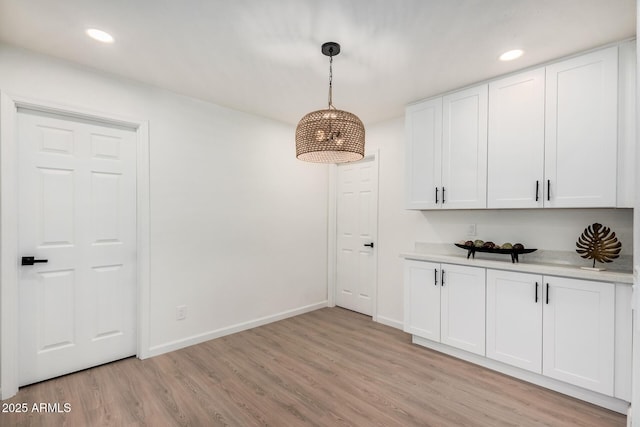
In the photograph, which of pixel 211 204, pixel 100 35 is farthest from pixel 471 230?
pixel 100 35

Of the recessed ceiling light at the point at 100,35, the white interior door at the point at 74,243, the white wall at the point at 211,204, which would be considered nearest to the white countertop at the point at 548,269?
the white wall at the point at 211,204

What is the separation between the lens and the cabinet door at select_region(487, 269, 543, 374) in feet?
7.84

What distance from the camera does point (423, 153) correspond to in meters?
3.21

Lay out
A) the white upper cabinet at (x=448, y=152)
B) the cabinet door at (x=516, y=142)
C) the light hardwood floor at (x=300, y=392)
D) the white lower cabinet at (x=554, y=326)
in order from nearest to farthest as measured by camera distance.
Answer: the light hardwood floor at (x=300, y=392) < the white lower cabinet at (x=554, y=326) < the cabinet door at (x=516, y=142) < the white upper cabinet at (x=448, y=152)

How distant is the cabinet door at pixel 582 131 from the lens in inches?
85.7

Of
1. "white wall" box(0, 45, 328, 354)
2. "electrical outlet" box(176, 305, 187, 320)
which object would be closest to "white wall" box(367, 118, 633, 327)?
"white wall" box(0, 45, 328, 354)

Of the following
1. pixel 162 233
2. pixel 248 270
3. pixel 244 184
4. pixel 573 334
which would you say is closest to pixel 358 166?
pixel 244 184

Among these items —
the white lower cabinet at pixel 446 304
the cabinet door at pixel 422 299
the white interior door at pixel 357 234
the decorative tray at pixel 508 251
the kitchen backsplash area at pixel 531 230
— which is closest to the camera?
the kitchen backsplash area at pixel 531 230

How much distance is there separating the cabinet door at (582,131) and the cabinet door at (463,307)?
0.89 m

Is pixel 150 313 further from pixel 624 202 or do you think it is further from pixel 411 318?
pixel 624 202

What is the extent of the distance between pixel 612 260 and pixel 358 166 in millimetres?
2777

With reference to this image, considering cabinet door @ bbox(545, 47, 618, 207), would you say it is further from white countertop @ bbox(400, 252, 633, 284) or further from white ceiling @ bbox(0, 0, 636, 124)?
white countertop @ bbox(400, 252, 633, 284)

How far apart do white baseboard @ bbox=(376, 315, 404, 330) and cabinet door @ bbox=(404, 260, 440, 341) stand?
0.46 meters

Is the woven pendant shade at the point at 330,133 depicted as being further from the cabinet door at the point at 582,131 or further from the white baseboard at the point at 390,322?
the white baseboard at the point at 390,322
